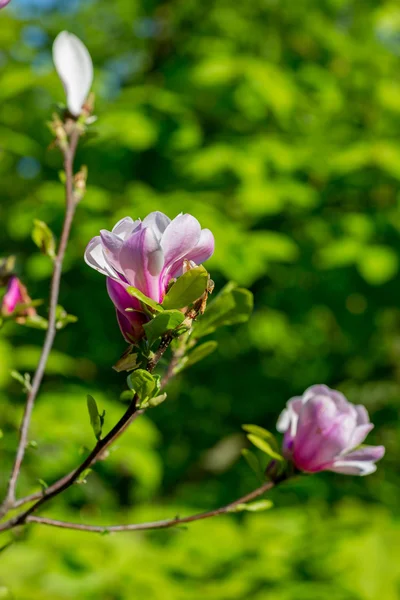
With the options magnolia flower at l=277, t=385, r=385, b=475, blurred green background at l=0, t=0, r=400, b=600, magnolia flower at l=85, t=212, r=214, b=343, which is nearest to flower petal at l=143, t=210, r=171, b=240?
magnolia flower at l=85, t=212, r=214, b=343

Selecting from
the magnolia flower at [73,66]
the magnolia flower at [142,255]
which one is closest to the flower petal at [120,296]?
the magnolia flower at [142,255]

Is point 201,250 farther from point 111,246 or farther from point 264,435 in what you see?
point 264,435

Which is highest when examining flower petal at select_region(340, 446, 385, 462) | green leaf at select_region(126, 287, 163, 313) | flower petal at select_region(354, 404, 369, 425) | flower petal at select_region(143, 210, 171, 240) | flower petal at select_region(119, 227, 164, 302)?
flower petal at select_region(143, 210, 171, 240)

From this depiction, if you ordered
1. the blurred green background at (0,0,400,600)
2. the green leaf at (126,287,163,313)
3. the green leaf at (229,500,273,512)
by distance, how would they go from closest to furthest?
the green leaf at (126,287,163,313) → the green leaf at (229,500,273,512) → the blurred green background at (0,0,400,600)

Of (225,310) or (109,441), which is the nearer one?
(109,441)

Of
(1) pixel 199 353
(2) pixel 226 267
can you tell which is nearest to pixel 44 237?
(1) pixel 199 353

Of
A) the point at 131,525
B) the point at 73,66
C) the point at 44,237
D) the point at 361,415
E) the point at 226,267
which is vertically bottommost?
the point at 131,525

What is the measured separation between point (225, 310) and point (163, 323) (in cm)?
17

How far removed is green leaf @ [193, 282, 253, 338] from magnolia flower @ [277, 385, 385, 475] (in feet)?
0.29

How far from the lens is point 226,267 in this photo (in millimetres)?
2133

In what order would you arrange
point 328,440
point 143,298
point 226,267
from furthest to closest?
point 226,267 < point 328,440 < point 143,298

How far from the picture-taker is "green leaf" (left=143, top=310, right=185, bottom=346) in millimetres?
351

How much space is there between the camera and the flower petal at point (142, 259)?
357mm

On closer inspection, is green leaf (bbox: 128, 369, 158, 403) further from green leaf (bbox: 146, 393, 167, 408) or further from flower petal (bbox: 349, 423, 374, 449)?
flower petal (bbox: 349, 423, 374, 449)
